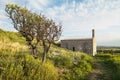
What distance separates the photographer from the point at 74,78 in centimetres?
1193

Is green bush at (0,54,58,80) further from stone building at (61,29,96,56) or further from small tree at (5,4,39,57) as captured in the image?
stone building at (61,29,96,56)

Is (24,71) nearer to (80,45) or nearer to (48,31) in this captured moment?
(48,31)

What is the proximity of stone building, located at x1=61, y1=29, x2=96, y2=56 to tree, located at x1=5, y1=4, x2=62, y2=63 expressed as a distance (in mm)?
30506

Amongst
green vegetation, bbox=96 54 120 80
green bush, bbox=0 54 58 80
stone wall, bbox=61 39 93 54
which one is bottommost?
green vegetation, bbox=96 54 120 80

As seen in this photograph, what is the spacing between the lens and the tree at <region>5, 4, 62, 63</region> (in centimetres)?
1310

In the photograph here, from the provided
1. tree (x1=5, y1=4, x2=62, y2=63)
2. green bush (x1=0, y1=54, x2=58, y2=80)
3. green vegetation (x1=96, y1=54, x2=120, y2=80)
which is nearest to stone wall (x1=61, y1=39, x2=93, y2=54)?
green vegetation (x1=96, y1=54, x2=120, y2=80)

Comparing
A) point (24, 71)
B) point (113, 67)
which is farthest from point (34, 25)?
point (113, 67)

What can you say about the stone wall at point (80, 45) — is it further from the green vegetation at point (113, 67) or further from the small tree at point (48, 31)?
the small tree at point (48, 31)

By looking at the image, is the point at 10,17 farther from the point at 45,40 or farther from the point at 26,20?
the point at 45,40

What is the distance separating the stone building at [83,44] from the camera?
43719mm

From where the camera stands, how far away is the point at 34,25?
1326cm

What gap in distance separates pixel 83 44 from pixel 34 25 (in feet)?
105

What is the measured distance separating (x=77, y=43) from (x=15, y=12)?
32.3 m

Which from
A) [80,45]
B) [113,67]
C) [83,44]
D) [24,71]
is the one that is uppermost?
[83,44]
